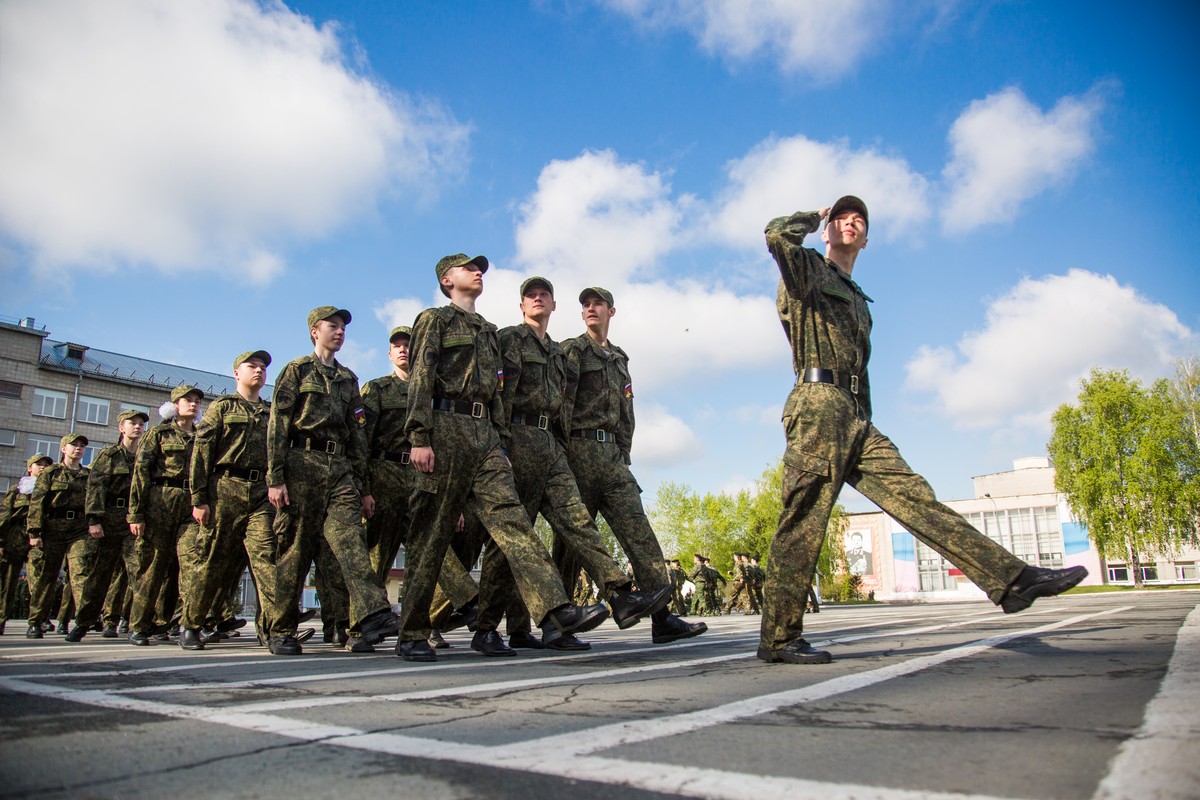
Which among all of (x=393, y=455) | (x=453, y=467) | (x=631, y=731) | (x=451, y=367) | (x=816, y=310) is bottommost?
(x=631, y=731)

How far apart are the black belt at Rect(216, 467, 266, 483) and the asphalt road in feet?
10.2

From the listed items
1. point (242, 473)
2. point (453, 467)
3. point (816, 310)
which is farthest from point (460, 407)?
point (242, 473)

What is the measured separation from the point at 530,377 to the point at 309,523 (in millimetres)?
2162

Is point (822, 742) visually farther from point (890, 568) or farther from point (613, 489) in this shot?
point (890, 568)

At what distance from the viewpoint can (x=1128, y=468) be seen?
47.3 meters

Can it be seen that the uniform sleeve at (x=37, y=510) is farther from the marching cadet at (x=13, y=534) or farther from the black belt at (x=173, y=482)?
the black belt at (x=173, y=482)

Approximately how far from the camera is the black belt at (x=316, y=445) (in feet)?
21.5

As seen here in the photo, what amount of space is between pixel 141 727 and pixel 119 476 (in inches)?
361

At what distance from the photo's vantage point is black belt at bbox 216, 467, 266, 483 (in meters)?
7.12

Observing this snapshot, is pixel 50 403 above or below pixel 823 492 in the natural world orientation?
above

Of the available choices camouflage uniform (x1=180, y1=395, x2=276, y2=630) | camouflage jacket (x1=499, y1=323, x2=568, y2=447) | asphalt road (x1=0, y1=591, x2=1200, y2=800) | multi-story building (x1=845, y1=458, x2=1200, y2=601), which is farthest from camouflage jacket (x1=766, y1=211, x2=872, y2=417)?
multi-story building (x1=845, y1=458, x2=1200, y2=601)

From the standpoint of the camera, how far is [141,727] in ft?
7.77

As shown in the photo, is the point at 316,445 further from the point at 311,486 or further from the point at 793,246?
the point at 793,246

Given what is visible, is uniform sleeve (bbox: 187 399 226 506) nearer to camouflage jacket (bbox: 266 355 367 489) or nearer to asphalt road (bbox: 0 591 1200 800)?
camouflage jacket (bbox: 266 355 367 489)
